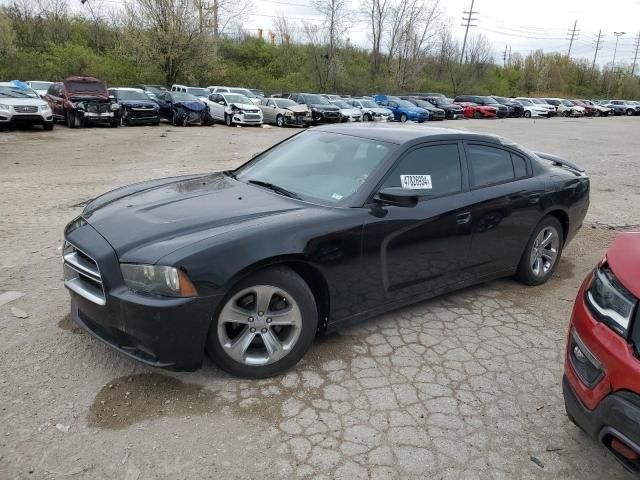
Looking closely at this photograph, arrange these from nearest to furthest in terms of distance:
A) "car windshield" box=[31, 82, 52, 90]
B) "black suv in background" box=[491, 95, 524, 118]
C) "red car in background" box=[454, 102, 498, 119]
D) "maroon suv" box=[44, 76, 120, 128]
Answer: "maroon suv" box=[44, 76, 120, 128] → "car windshield" box=[31, 82, 52, 90] → "red car in background" box=[454, 102, 498, 119] → "black suv in background" box=[491, 95, 524, 118]

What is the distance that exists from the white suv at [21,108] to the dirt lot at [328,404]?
49.4ft

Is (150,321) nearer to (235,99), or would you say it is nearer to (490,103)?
(235,99)

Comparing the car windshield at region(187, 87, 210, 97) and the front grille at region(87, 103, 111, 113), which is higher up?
the car windshield at region(187, 87, 210, 97)

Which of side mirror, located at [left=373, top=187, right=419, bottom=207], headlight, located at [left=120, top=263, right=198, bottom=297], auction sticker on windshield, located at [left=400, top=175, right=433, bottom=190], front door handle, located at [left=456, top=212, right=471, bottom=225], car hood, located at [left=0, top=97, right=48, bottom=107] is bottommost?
headlight, located at [left=120, top=263, right=198, bottom=297]

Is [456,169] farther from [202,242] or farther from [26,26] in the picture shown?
[26,26]

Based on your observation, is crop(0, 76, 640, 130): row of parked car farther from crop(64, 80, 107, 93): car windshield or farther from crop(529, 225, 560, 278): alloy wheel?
crop(529, 225, 560, 278): alloy wheel

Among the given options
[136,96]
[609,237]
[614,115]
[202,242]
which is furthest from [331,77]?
[202,242]

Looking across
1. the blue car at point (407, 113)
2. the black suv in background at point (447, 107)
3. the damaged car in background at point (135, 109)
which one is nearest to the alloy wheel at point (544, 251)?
the damaged car in background at point (135, 109)

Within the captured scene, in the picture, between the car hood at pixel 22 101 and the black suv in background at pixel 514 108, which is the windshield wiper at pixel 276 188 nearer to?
the car hood at pixel 22 101

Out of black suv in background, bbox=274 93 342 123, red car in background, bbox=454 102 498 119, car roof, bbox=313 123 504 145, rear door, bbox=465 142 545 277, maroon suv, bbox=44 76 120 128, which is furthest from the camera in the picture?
red car in background, bbox=454 102 498 119

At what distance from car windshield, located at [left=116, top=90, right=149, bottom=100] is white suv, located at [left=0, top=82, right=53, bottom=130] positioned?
398 centimetres

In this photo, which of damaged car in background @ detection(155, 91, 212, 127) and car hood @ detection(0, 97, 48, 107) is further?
damaged car in background @ detection(155, 91, 212, 127)

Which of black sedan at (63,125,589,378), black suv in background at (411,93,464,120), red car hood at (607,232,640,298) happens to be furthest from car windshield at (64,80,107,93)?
black suv in background at (411,93,464,120)

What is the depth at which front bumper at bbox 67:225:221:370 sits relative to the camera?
8.74 ft
